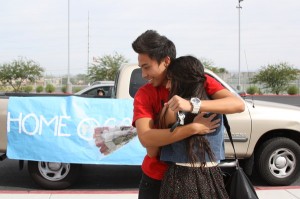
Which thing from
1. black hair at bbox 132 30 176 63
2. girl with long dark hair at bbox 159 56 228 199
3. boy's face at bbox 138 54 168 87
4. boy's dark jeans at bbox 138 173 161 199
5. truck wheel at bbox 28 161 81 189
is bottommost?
truck wheel at bbox 28 161 81 189

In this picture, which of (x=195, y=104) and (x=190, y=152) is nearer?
(x=195, y=104)

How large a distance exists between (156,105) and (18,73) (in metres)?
38.9

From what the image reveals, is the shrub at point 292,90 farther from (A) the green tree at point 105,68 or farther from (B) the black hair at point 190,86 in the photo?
(B) the black hair at point 190,86

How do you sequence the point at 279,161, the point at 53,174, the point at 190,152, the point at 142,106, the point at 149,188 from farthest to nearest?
the point at 279,161, the point at 53,174, the point at 149,188, the point at 142,106, the point at 190,152

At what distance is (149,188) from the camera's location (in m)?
2.32

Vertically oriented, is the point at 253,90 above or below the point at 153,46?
below

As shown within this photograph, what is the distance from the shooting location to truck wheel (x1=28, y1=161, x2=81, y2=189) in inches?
225

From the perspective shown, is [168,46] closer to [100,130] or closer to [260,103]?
[100,130]

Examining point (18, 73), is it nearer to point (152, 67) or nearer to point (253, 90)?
point (253, 90)

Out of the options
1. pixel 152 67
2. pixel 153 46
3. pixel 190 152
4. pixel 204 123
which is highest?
pixel 153 46

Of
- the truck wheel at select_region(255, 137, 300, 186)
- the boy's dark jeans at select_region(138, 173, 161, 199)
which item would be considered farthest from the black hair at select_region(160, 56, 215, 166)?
the truck wheel at select_region(255, 137, 300, 186)

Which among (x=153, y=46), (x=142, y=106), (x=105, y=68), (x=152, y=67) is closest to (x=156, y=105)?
(x=142, y=106)

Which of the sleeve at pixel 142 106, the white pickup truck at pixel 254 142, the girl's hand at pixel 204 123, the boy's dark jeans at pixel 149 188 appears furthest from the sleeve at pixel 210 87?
the white pickup truck at pixel 254 142

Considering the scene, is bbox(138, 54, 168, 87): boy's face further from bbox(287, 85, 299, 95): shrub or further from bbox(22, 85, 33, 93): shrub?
bbox(287, 85, 299, 95): shrub
